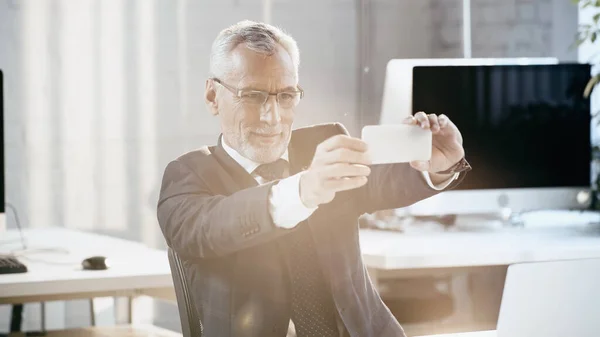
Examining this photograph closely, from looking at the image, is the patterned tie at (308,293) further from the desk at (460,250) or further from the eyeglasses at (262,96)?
the desk at (460,250)

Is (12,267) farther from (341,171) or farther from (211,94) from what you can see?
(341,171)

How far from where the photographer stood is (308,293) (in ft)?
4.77

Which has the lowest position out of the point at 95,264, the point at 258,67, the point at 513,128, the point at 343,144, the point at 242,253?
the point at 95,264

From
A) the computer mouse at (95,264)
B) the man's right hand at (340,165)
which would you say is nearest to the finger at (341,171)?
the man's right hand at (340,165)

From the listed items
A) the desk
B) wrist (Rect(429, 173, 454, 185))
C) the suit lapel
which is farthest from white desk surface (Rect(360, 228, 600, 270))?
the suit lapel

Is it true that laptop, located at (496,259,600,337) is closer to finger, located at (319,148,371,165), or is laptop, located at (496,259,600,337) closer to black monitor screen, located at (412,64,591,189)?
finger, located at (319,148,371,165)

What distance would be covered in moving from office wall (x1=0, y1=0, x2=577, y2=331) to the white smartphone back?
2.14 metres

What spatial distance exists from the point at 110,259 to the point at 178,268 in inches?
34.2

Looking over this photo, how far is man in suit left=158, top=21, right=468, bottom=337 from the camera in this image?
1353 millimetres

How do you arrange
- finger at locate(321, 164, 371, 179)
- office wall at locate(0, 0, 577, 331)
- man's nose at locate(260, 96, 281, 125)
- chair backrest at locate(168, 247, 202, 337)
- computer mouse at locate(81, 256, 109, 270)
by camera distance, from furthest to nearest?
office wall at locate(0, 0, 577, 331)
computer mouse at locate(81, 256, 109, 270)
man's nose at locate(260, 96, 281, 125)
chair backrest at locate(168, 247, 202, 337)
finger at locate(321, 164, 371, 179)

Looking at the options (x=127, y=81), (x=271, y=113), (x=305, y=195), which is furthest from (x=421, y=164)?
(x=127, y=81)

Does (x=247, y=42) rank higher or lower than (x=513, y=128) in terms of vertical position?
higher

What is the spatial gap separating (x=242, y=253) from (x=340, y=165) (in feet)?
1.41

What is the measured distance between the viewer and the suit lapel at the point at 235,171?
146 cm
